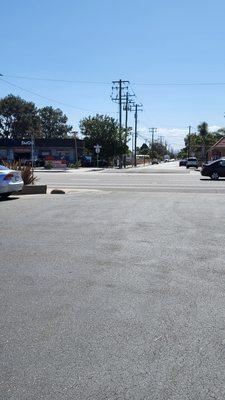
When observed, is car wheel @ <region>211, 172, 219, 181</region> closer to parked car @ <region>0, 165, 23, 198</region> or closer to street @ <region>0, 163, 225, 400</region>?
parked car @ <region>0, 165, 23, 198</region>

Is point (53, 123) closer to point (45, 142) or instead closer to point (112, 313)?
point (45, 142)

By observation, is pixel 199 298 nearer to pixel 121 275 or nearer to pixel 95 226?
pixel 121 275

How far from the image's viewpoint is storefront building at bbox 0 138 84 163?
8112 centimetres

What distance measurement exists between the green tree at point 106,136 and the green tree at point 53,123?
6119cm

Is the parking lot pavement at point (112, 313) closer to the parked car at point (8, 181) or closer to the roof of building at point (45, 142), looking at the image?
the parked car at point (8, 181)

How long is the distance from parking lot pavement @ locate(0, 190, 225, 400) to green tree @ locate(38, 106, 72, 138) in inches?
Result: 5243

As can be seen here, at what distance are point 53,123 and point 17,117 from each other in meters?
21.6

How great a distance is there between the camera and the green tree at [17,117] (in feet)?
398

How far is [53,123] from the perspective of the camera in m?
143

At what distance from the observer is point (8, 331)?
4934mm

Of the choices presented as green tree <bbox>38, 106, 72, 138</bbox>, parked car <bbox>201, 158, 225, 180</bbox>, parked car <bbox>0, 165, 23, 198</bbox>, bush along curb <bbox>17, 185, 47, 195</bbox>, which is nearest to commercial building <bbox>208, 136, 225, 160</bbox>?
parked car <bbox>201, 158, 225, 180</bbox>

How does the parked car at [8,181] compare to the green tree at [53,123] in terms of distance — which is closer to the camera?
the parked car at [8,181]

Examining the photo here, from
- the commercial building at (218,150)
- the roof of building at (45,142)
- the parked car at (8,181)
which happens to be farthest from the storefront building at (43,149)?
the parked car at (8,181)

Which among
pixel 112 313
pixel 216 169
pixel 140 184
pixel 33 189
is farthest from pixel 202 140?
pixel 112 313
